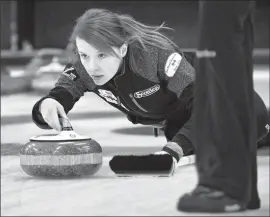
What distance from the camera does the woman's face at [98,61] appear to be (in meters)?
2.83

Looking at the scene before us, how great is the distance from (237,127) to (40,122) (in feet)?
4.63

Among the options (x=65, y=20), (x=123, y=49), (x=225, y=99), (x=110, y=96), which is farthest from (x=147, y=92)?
(x=65, y=20)

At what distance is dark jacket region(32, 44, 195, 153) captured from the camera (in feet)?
9.89

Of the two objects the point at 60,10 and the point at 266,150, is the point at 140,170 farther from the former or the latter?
the point at 60,10

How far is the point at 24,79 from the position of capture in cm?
1177

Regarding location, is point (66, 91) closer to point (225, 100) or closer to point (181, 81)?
point (181, 81)

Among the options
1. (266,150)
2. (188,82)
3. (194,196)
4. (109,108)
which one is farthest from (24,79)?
(194,196)

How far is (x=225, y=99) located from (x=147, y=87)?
1.23m

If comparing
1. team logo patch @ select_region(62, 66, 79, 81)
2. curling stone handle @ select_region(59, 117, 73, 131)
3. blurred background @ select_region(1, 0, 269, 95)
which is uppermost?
team logo patch @ select_region(62, 66, 79, 81)

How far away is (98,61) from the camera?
2.85 meters

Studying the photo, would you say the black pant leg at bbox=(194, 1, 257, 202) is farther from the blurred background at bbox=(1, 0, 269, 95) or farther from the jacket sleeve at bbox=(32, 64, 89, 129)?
the blurred background at bbox=(1, 0, 269, 95)

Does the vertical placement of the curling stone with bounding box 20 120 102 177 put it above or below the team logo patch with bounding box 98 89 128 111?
below

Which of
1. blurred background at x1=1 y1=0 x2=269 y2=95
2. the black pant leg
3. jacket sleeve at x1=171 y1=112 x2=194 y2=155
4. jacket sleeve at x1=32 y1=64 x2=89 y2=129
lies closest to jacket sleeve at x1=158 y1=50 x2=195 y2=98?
jacket sleeve at x1=171 y1=112 x2=194 y2=155

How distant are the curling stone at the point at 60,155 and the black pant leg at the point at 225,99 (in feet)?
3.35
